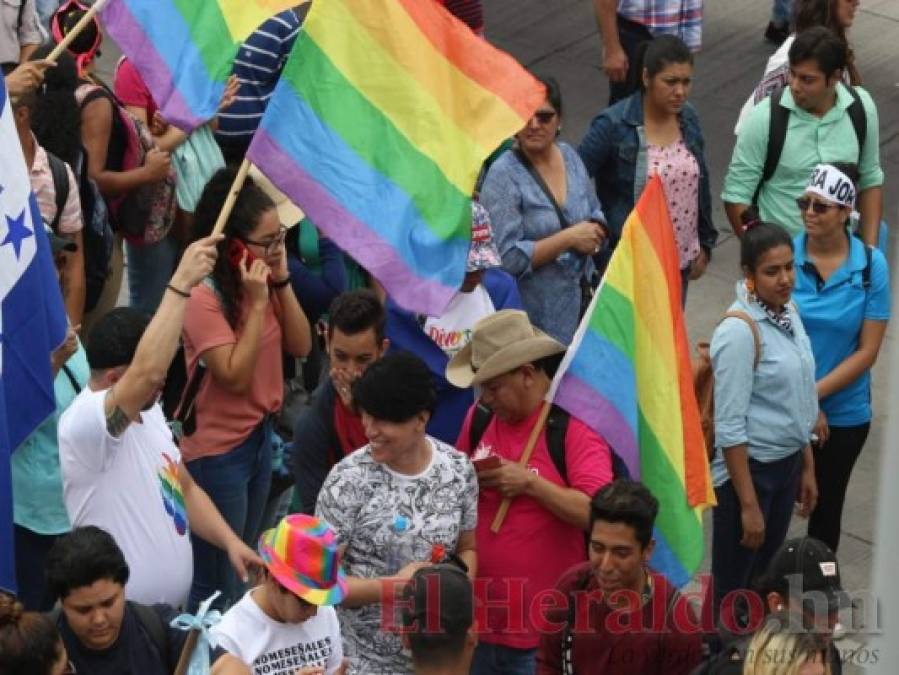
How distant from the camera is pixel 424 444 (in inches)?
237

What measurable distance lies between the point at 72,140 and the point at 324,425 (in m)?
1.80

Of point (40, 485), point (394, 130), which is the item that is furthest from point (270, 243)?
point (40, 485)

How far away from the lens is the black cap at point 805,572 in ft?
18.9

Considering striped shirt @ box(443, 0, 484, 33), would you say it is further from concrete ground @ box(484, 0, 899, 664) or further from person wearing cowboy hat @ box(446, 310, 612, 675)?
person wearing cowboy hat @ box(446, 310, 612, 675)

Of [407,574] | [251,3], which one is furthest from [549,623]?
[251,3]

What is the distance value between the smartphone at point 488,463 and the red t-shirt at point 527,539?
0.14 m

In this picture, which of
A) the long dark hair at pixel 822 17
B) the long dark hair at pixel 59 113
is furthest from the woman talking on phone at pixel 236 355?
the long dark hair at pixel 822 17

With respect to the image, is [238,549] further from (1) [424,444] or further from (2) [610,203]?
(2) [610,203]

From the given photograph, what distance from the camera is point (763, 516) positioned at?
24.1 feet

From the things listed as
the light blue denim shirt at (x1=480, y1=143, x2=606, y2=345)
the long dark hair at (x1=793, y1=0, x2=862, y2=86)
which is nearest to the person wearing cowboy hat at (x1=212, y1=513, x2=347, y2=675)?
the light blue denim shirt at (x1=480, y1=143, x2=606, y2=345)

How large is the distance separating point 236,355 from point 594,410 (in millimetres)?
1285

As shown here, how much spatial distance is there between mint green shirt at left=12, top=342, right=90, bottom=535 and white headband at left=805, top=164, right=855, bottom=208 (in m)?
3.24

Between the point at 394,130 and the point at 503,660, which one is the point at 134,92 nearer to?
the point at 394,130

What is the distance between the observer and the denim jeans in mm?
7293
